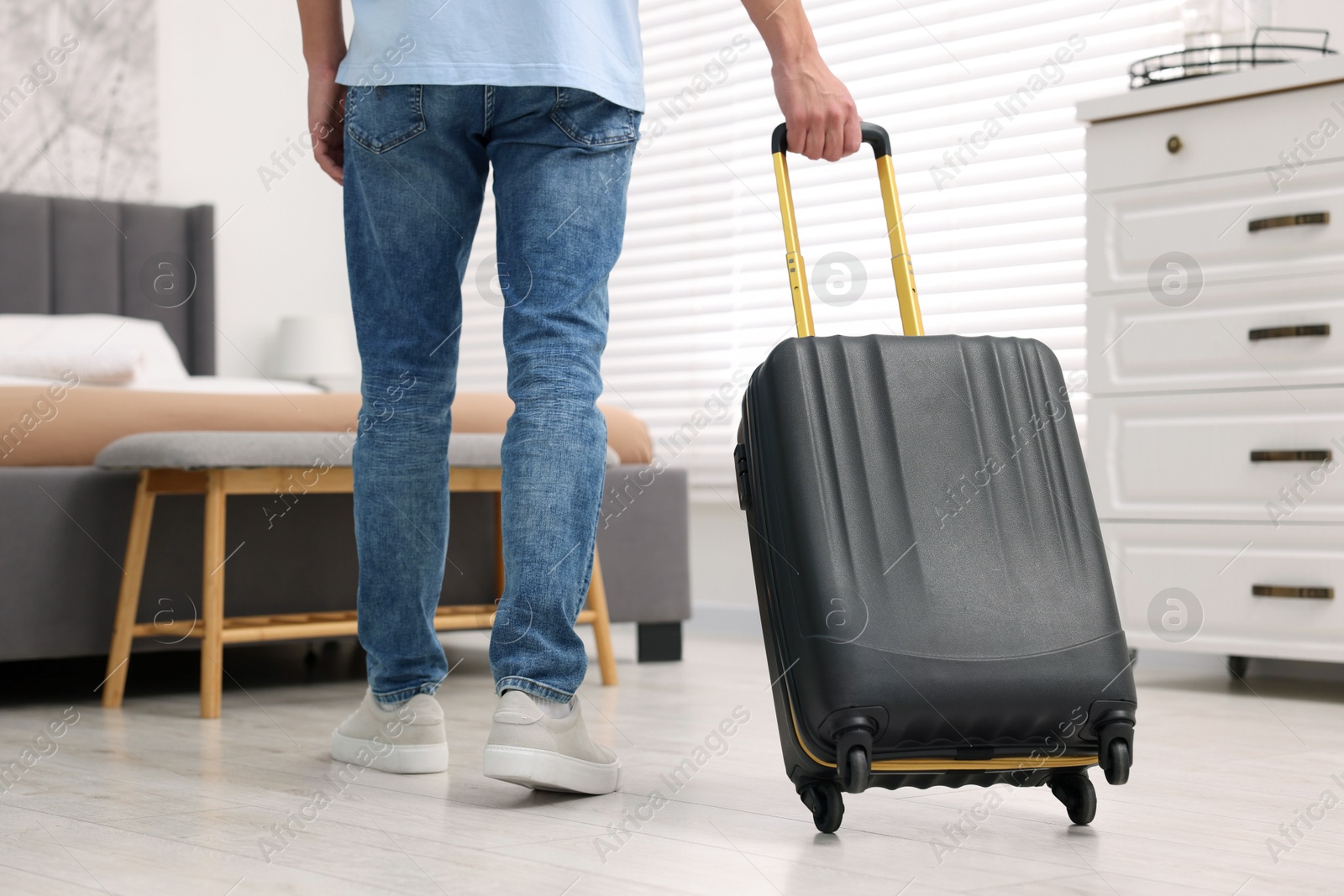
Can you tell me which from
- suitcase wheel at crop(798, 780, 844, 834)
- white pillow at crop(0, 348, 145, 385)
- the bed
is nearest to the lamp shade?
the bed

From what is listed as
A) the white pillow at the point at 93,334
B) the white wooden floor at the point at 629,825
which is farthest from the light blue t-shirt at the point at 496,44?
the white pillow at the point at 93,334

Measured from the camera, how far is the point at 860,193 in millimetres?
3322

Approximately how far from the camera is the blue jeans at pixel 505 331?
1.23 m

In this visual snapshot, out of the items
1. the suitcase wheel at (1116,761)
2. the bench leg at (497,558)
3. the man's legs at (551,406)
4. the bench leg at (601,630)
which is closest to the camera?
the suitcase wheel at (1116,761)

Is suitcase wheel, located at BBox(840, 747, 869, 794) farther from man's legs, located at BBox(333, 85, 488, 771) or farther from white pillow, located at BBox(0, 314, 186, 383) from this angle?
white pillow, located at BBox(0, 314, 186, 383)

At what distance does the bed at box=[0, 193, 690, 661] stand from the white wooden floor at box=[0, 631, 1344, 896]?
30 centimetres

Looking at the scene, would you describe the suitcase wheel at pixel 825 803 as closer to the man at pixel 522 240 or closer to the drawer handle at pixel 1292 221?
Answer: the man at pixel 522 240

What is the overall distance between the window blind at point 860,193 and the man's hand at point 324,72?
162 centimetres

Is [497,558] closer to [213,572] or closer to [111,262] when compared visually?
[213,572]

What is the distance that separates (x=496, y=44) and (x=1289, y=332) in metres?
1.42

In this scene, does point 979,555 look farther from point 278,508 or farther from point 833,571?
point 278,508

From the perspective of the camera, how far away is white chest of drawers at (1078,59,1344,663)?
2098mm

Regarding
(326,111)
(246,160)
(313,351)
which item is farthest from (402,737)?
(246,160)

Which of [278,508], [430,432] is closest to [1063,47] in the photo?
[278,508]
